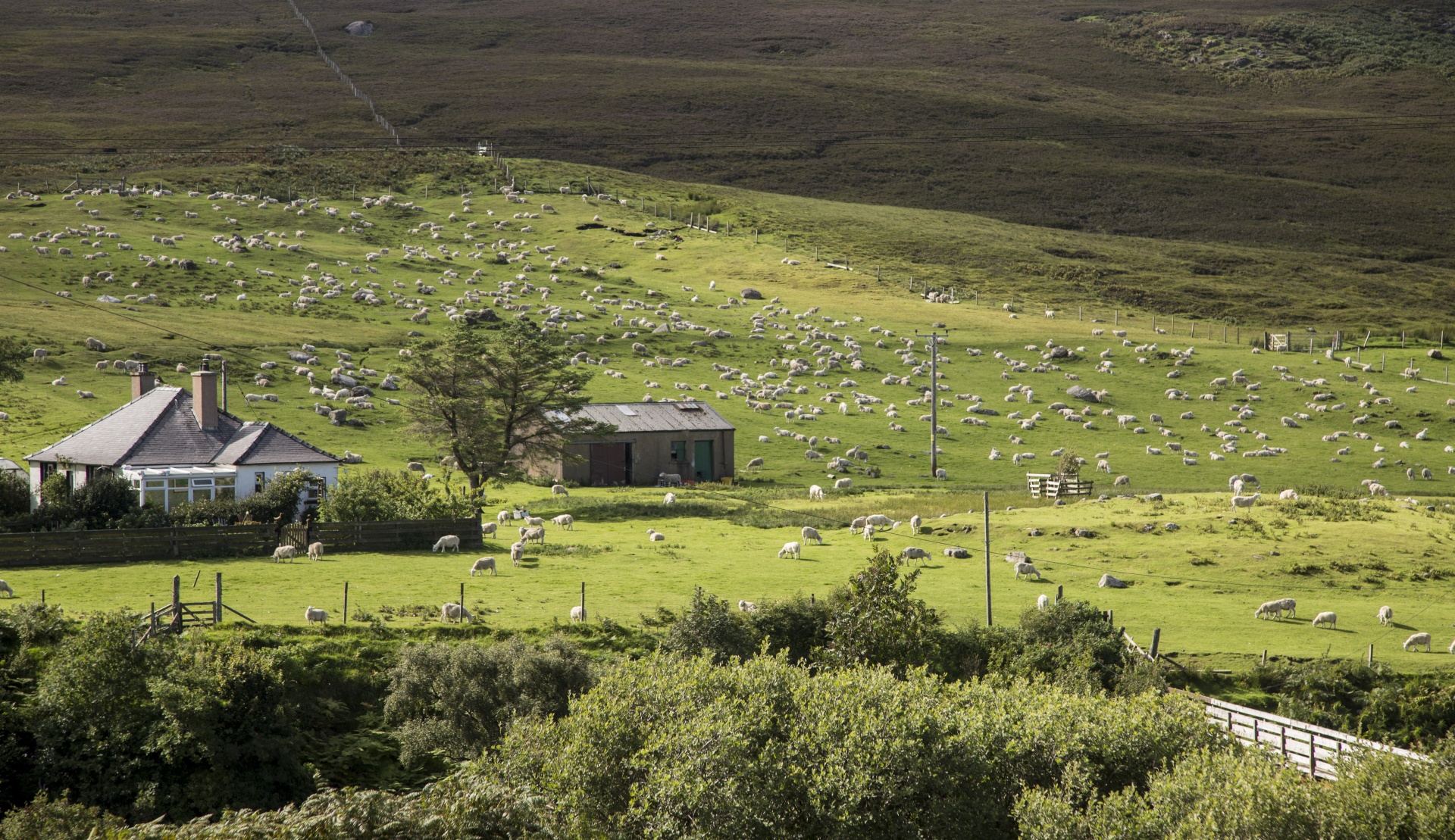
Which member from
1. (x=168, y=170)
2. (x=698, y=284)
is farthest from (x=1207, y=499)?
(x=168, y=170)

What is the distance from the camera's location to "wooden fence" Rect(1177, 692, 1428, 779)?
85.7 feet

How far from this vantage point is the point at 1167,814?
18.4 m

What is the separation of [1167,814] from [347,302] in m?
88.0

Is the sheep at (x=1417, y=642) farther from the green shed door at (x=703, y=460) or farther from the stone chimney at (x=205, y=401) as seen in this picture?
the stone chimney at (x=205, y=401)

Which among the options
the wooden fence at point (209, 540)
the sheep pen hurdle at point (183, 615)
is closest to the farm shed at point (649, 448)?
the wooden fence at point (209, 540)

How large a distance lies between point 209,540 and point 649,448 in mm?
29536

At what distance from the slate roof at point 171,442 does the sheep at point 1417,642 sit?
38.8m

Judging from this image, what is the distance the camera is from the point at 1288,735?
90.4 feet

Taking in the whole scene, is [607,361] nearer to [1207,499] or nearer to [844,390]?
[844,390]

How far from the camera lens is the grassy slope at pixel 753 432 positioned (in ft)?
120

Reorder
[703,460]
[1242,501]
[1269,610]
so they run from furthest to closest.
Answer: [703,460]
[1242,501]
[1269,610]

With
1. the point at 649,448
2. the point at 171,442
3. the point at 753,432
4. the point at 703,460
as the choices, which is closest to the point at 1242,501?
the point at 703,460

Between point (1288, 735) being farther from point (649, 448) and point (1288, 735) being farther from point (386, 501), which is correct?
point (649, 448)

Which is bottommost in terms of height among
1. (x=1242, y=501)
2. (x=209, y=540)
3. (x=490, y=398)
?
(x=1242, y=501)
